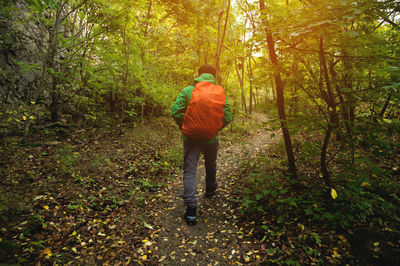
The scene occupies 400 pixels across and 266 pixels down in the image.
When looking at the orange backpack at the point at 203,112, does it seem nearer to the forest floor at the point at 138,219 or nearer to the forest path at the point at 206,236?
the forest floor at the point at 138,219

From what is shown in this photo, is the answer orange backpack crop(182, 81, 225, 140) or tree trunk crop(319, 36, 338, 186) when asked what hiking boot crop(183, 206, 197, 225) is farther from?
tree trunk crop(319, 36, 338, 186)

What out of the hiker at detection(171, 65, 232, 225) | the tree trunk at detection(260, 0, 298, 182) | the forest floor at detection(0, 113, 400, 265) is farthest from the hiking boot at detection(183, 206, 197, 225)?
the tree trunk at detection(260, 0, 298, 182)

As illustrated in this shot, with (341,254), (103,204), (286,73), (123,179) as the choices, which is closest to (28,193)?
(103,204)

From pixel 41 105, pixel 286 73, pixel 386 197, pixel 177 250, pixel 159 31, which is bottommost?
pixel 177 250

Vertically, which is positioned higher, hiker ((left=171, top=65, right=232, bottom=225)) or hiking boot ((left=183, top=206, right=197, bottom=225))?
hiker ((left=171, top=65, right=232, bottom=225))

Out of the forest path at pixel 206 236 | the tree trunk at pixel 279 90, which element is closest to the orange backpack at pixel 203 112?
the tree trunk at pixel 279 90

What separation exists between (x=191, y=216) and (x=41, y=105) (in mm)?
7043

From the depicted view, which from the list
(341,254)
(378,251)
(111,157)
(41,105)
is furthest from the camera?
(41,105)

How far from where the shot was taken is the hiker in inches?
128

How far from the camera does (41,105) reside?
6715 millimetres

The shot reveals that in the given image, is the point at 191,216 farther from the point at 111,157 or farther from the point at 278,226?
the point at 111,157

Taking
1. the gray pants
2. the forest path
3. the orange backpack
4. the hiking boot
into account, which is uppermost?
the orange backpack

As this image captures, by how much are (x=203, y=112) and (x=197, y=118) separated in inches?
5.9

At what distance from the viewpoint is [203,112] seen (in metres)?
3.22
